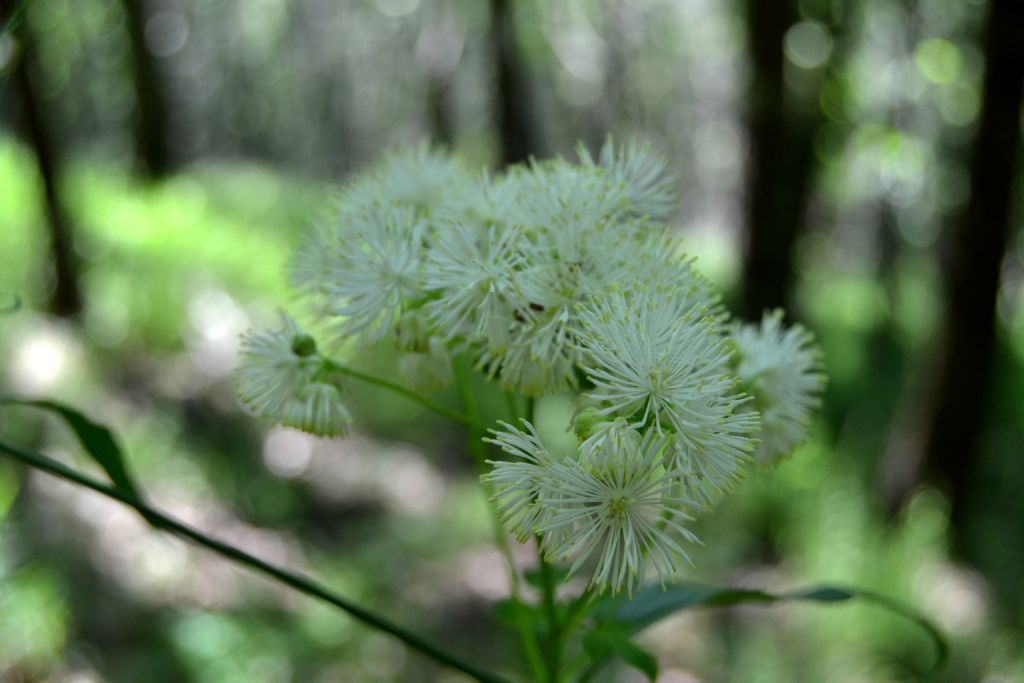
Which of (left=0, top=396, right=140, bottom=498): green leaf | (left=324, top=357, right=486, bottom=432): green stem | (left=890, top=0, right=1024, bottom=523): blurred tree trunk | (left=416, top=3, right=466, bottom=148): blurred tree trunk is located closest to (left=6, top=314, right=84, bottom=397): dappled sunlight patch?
(left=0, top=396, right=140, bottom=498): green leaf

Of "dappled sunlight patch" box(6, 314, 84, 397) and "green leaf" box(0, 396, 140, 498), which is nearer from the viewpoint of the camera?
"green leaf" box(0, 396, 140, 498)

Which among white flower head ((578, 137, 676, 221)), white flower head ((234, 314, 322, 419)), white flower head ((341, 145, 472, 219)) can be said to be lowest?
white flower head ((234, 314, 322, 419))

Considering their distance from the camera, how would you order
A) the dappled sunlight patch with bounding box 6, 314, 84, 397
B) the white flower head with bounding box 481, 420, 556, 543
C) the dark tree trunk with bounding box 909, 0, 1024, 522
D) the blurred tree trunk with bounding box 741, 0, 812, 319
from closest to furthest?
the white flower head with bounding box 481, 420, 556, 543, the dark tree trunk with bounding box 909, 0, 1024, 522, the dappled sunlight patch with bounding box 6, 314, 84, 397, the blurred tree trunk with bounding box 741, 0, 812, 319

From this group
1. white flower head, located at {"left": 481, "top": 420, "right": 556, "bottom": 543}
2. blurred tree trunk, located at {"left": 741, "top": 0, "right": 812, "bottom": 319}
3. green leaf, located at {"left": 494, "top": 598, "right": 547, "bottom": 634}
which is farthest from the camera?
blurred tree trunk, located at {"left": 741, "top": 0, "right": 812, "bottom": 319}

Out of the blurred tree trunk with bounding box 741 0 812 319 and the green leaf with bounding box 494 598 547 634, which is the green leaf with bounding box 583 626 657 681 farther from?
the blurred tree trunk with bounding box 741 0 812 319

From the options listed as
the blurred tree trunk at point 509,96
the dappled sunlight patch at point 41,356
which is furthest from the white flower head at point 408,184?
the blurred tree trunk at point 509,96

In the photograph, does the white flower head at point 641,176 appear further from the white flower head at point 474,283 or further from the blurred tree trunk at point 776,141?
the blurred tree trunk at point 776,141

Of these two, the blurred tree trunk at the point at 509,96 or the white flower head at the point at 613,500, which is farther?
the blurred tree trunk at the point at 509,96

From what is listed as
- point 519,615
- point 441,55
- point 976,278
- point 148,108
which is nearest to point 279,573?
point 519,615
